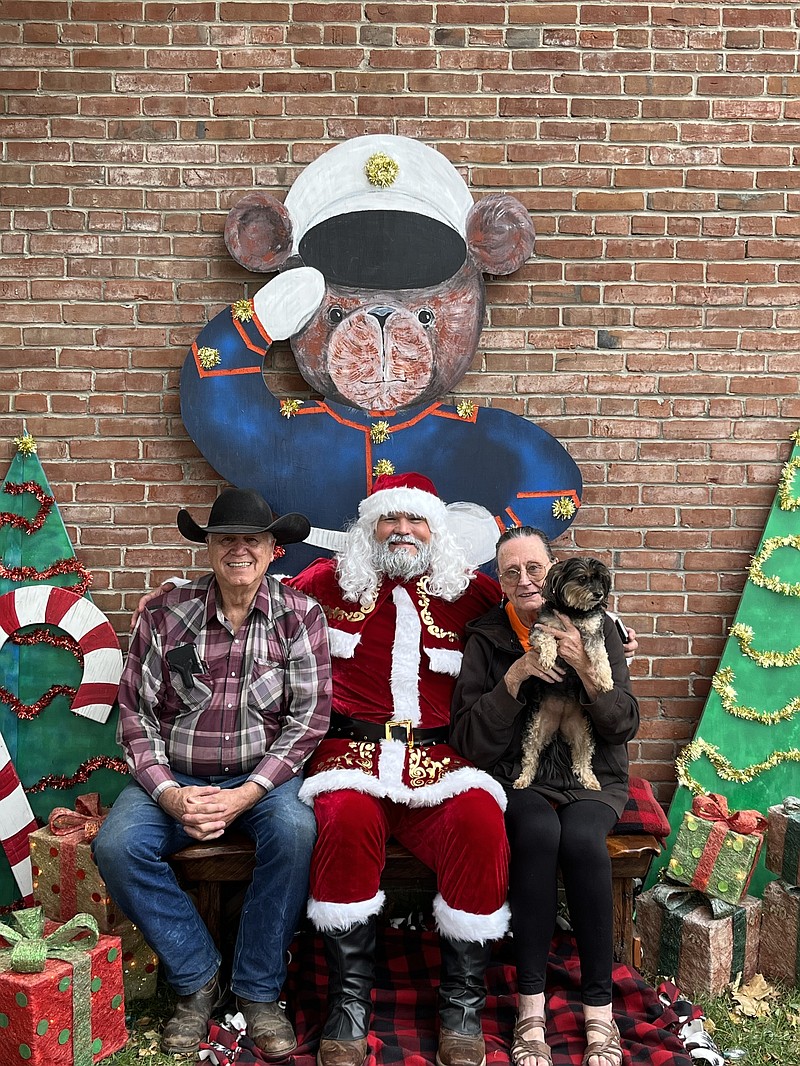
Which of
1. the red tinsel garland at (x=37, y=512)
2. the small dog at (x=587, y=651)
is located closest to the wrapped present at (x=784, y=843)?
the small dog at (x=587, y=651)

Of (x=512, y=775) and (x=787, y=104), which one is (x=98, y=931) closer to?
(x=512, y=775)

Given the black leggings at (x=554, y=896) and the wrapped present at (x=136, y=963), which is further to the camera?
the wrapped present at (x=136, y=963)

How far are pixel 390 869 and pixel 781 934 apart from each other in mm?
1390

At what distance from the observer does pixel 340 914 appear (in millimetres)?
2684

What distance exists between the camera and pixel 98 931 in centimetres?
282

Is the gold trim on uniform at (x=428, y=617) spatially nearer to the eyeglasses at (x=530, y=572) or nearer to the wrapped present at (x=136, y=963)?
the eyeglasses at (x=530, y=572)

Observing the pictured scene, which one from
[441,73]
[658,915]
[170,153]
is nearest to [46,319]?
[170,153]

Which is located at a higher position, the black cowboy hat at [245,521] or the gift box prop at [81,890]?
the black cowboy hat at [245,521]

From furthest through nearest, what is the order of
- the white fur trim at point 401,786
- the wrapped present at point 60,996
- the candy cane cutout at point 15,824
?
the candy cane cutout at point 15,824 → the white fur trim at point 401,786 → the wrapped present at point 60,996

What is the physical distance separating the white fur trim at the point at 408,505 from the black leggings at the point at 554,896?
1.06m

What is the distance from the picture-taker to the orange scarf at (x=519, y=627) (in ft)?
10.2

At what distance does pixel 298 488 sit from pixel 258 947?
5.46 feet

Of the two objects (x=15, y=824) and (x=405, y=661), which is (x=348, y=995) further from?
(x=15, y=824)

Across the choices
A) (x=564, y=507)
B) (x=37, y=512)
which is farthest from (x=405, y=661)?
(x=37, y=512)
